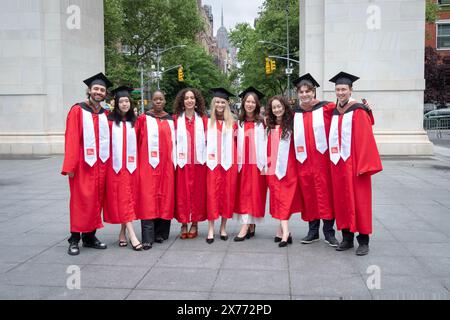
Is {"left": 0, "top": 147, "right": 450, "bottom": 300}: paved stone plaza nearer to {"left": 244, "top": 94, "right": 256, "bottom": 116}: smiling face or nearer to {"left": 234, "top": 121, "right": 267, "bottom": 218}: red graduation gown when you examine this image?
{"left": 234, "top": 121, "right": 267, "bottom": 218}: red graduation gown

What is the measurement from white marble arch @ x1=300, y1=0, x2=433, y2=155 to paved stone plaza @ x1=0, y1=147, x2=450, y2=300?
7.83m

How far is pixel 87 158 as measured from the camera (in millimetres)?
5777

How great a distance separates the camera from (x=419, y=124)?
15781 mm

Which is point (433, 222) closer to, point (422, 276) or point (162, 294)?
point (422, 276)

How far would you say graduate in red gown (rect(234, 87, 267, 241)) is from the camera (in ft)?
20.8

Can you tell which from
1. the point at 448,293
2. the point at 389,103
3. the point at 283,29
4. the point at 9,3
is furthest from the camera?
the point at 283,29

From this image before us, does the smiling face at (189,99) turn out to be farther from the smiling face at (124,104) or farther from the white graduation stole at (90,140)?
the white graduation stole at (90,140)

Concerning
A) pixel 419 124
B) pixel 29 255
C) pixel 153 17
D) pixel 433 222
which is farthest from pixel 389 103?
pixel 153 17

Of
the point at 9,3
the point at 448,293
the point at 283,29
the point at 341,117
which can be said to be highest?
the point at 283,29

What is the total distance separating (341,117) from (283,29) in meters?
44.1

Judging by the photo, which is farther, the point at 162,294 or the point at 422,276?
the point at 422,276

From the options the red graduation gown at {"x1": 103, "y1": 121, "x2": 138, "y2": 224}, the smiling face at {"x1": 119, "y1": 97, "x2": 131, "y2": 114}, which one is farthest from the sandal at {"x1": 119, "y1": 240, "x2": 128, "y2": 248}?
the smiling face at {"x1": 119, "y1": 97, "x2": 131, "y2": 114}

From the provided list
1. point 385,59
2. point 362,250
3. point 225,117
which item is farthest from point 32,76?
point 362,250

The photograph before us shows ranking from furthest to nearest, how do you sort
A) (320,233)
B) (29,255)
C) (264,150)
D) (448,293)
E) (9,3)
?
1. (9,3)
2. (320,233)
3. (264,150)
4. (29,255)
5. (448,293)
